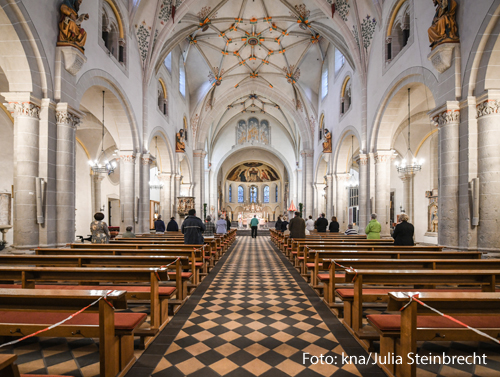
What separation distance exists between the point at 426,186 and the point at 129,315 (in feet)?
56.9

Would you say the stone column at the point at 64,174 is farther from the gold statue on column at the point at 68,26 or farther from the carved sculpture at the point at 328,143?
the carved sculpture at the point at 328,143

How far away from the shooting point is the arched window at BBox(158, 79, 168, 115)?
1650 centimetres

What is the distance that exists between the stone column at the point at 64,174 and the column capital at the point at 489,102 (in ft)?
28.7

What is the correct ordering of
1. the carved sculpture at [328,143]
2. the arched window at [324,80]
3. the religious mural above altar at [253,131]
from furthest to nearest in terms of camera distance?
the religious mural above altar at [253,131], the arched window at [324,80], the carved sculpture at [328,143]

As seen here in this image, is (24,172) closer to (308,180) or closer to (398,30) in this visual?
(398,30)

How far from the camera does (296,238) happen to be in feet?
32.3

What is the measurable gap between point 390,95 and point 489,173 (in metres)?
5.24

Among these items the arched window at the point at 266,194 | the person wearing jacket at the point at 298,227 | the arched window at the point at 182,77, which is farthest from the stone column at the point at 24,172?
the arched window at the point at 266,194

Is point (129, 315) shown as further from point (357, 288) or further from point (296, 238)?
point (296, 238)

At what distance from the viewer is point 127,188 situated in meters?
12.8

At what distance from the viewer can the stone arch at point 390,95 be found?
8.56 meters

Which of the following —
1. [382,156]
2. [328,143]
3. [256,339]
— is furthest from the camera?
[328,143]

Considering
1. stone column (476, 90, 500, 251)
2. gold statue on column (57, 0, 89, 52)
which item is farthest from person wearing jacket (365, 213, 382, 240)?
gold statue on column (57, 0, 89, 52)

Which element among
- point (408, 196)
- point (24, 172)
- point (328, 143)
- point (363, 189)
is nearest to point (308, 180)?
point (328, 143)
